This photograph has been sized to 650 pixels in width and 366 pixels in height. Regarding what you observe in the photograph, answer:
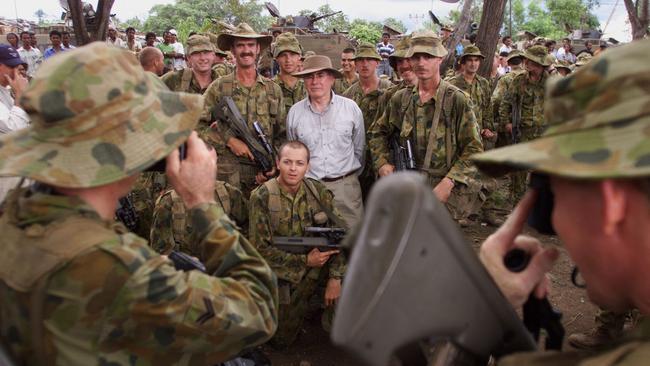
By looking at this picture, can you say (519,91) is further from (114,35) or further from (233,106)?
(114,35)

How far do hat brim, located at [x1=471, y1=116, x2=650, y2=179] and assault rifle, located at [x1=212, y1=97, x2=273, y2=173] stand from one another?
13.1ft

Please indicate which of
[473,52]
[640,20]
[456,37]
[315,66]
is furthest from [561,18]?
[315,66]

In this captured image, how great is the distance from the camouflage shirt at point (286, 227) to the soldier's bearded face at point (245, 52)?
178 cm

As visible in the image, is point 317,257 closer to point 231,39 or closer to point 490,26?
point 231,39

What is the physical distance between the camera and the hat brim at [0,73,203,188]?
52.3 inches

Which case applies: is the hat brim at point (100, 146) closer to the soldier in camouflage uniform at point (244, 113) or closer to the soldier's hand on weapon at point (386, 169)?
the soldier's hand on weapon at point (386, 169)

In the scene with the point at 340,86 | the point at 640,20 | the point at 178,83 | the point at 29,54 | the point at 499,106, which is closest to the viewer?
the point at 178,83

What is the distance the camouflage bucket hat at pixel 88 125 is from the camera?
1323 mm

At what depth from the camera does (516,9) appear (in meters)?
61.8

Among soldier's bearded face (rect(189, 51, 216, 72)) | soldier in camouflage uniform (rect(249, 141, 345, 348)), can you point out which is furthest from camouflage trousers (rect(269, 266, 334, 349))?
soldier's bearded face (rect(189, 51, 216, 72))

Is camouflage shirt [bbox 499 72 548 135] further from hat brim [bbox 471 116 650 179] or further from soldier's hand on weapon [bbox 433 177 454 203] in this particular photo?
hat brim [bbox 471 116 650 179]

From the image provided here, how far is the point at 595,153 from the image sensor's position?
908mm

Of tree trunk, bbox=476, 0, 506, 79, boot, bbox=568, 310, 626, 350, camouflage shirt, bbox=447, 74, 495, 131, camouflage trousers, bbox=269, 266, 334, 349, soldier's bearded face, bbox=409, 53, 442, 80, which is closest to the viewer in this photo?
boot, bbox=568, 310, 626, 350

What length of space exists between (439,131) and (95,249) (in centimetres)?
354
